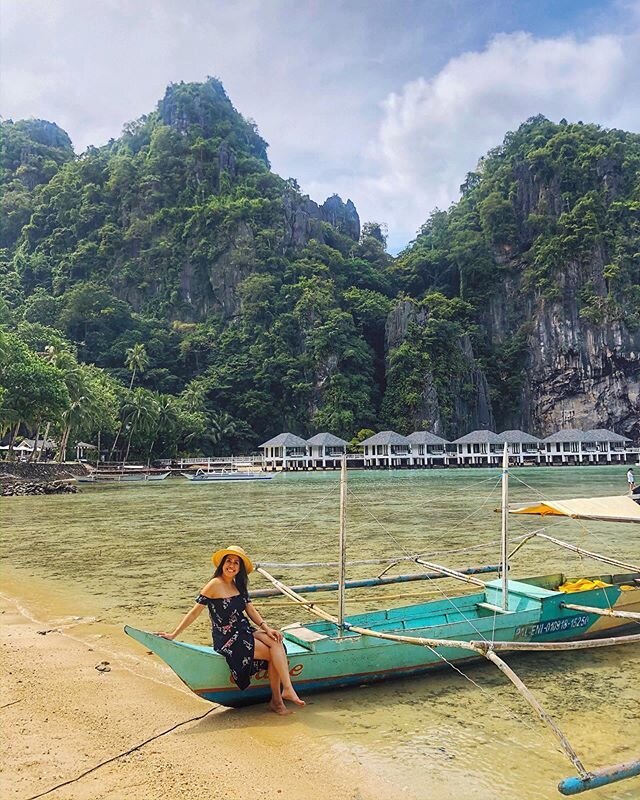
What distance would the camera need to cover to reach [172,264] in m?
82.5

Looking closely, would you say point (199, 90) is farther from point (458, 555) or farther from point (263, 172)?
point (458, 555)

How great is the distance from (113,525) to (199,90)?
9578 cm

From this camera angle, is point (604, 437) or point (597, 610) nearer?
point (597, 610)

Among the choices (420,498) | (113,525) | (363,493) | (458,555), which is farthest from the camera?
(363,493)

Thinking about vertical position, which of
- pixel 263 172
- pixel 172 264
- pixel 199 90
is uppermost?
pixel 199 90

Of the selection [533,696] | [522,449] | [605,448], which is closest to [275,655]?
[533,696]

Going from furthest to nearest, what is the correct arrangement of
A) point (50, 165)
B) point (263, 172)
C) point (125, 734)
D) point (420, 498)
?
1. point (50, 165)
2. point (263, 172)
3. point (420, 498)
4. point (125, 734)

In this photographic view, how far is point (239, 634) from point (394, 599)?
4.79 m

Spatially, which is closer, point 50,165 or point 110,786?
point 110,786

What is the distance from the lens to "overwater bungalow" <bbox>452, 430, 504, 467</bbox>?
6281 centimetres

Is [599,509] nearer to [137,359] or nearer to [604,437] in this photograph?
[604,437]

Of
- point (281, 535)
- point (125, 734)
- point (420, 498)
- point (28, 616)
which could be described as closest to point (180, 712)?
point (125, 734)

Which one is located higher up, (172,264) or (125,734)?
(172,264)

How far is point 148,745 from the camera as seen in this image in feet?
15.4
